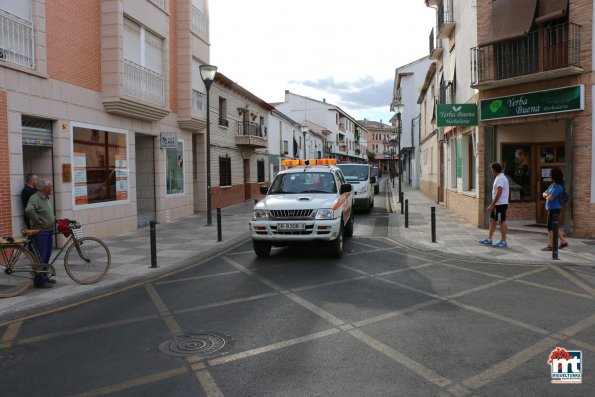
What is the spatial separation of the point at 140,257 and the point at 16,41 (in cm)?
522

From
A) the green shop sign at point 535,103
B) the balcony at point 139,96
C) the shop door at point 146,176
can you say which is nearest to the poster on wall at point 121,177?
the balcony at point 139,96

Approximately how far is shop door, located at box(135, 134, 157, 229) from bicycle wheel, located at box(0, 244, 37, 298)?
9.01 metres

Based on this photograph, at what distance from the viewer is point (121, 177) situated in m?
A: 13.9

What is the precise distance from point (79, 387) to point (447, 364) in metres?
3.15

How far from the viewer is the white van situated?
18609 millimetres

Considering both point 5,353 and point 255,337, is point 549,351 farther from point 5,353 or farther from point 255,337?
point 5,353

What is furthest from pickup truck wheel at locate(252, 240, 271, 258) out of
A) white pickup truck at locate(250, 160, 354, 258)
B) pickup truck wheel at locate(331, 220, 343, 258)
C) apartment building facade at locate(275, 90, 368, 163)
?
apartment building facade at locate(275, 90, 368, 163)

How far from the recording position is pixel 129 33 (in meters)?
14.0

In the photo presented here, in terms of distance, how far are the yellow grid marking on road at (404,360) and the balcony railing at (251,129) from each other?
21.8m

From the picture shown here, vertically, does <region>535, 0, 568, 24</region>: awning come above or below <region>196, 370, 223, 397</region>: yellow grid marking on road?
above

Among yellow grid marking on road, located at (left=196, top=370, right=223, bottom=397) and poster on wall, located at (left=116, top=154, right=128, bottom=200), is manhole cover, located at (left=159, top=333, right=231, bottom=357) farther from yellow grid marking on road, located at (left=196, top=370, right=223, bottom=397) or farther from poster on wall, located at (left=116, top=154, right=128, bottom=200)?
poster on wall, located at (left=116, top=154, right=128, bottom=200)

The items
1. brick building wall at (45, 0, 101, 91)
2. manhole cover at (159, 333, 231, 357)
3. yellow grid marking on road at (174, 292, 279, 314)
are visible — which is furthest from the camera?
→ brick building wall at (45, 0, 101, 91)

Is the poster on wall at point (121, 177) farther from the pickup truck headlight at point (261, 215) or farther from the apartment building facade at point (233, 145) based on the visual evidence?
the pickup truck headlight at point (261, 215)

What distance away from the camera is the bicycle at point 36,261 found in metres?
6.88
